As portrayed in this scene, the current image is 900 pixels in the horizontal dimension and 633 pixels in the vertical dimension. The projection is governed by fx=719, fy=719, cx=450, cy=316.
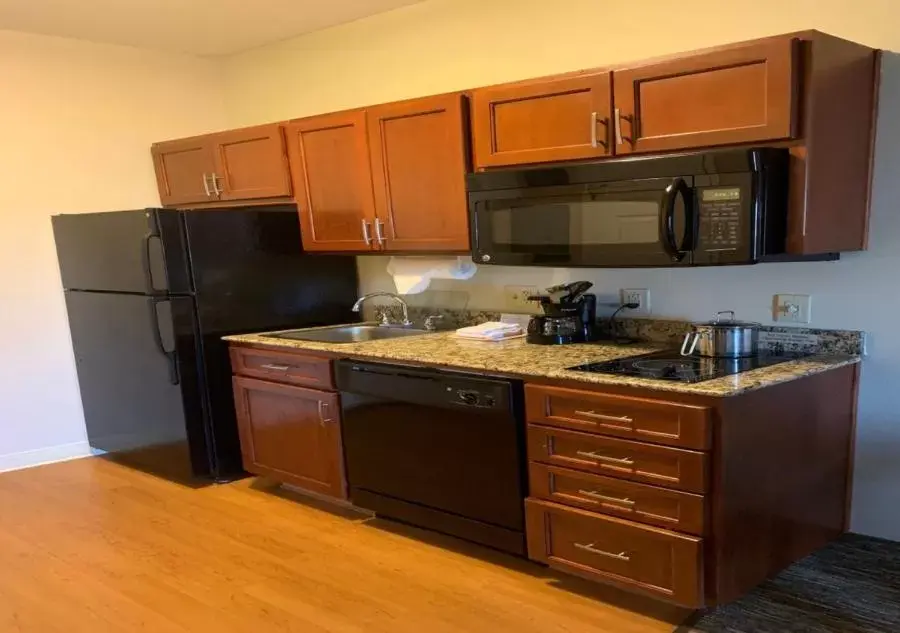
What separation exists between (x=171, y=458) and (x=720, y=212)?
2.90 m

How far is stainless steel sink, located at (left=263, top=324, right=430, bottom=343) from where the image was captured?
11.5 ft

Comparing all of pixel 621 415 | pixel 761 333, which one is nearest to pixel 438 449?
pixel 621 415

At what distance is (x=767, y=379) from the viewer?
208 centimetres

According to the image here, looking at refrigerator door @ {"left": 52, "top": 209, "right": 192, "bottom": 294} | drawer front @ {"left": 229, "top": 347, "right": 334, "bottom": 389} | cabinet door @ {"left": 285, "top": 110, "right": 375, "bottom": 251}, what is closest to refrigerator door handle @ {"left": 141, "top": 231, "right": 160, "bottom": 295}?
refrigerator door @ {"left": 52, "top": 209, "right": 192, "bottom": 294}

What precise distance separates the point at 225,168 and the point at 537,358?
2.19m

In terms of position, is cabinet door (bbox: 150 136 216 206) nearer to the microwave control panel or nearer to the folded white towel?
the folded white towel

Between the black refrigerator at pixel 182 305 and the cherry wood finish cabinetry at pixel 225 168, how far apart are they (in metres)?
0.16

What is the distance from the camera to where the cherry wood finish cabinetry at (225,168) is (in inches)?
141

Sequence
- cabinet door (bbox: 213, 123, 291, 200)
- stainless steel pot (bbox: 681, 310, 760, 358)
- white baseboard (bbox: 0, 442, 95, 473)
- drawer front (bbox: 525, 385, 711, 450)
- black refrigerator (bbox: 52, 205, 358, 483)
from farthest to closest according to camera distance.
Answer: white baseboard (bbox: 0, 442, 95, 473)
cabinet door (bbox: 213, 123, 291, 200)
black refrigerator (bbox: 52, 205, 358, 483)
stainless steel pot (bbox: 681, 310, 760, 358)
drawer front (bbox: 525, 385, 711, 450)

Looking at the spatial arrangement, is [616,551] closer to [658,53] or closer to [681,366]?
[681,366]

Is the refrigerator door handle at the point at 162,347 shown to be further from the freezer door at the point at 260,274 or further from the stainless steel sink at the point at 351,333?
the stainless steel sink at the point at 351,333

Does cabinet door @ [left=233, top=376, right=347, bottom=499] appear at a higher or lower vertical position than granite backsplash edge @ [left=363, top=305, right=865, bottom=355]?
lower

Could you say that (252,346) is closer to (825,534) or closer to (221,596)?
(221,596)

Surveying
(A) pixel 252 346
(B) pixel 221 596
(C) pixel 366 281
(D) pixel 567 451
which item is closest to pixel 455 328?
(C) pixel 366 281
